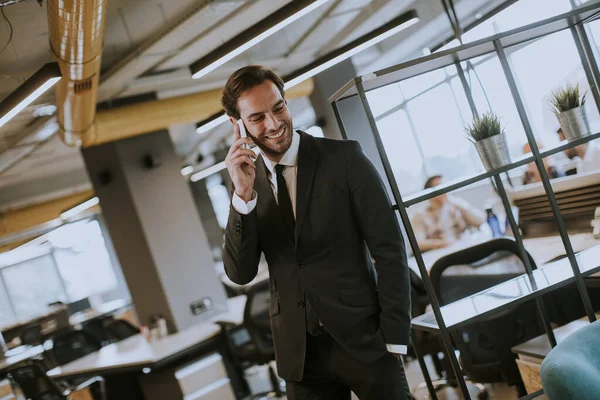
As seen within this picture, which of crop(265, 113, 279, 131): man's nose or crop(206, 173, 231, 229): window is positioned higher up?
crop(206, 173, 231, 229): window

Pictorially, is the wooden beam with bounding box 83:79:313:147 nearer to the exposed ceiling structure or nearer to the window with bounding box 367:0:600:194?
the exposed ceiling structure

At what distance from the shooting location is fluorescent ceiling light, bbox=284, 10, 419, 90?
19.2 ft

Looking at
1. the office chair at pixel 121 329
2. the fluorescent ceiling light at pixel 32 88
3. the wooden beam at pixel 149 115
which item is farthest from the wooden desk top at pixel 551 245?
the office chair at pixel 121 329

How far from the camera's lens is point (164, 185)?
7.58 m

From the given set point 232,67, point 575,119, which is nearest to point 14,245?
point 232,67

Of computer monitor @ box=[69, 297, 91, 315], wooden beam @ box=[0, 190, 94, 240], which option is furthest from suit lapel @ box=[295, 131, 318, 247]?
computer monitor @ box=[69, 297, 91, 315]

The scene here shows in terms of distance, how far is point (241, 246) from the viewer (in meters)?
2.08

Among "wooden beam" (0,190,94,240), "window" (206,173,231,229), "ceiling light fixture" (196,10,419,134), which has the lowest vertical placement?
"window" (206,173,231,229)

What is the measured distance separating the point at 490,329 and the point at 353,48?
3.81m

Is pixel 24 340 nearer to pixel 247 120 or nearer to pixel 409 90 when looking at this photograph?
pixel 409 90

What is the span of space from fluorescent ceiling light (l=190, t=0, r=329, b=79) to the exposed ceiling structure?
861mm

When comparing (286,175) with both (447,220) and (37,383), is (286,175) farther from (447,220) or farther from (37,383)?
(447,220)

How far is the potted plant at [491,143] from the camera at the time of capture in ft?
8.16

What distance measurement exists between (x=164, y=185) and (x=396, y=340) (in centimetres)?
602
